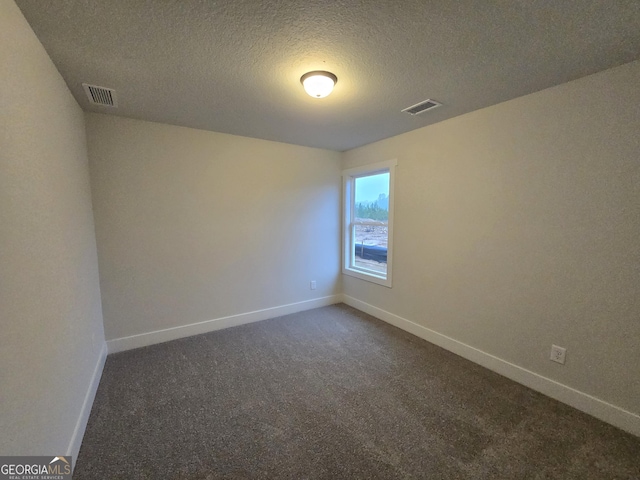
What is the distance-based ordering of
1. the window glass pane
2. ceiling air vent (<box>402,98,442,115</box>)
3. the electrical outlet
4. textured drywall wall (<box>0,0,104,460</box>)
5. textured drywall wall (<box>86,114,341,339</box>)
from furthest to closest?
1. the window glass pane
2. textured drywall wall (<box>86,114,341,339</box>)
3. ceiling air vent (<box>402,98,442,115</box>)
4. the electrical outlet
5. textured drywall wall (<box>0,0,104,460</box>)

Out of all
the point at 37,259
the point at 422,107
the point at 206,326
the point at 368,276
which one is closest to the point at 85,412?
the point at 37,259

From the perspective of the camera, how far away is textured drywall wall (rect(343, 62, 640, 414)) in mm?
1723

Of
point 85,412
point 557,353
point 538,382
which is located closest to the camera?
point 85,412

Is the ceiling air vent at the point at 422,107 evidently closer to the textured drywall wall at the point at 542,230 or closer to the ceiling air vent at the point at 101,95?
the textured drywall wall at the point at 542,230

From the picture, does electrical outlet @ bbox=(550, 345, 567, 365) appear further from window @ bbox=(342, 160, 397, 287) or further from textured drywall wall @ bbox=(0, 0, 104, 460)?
textured drywall wall @ bbox=(0, 0, 104, 460)

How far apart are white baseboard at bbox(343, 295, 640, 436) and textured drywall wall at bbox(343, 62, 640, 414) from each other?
5 cm

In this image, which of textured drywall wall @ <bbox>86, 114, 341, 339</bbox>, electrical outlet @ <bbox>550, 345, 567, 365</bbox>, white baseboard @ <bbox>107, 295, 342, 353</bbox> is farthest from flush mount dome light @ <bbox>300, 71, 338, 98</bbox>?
white baseboard @ <bbox>107, 295, 342, 353</bbox>

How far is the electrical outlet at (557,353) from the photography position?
1993 millimetres

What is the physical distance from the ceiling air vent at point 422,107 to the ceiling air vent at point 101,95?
2488 mm

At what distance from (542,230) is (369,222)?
2045 millimetres

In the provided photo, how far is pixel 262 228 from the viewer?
348 centimetres

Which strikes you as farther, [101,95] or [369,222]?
[369,222]

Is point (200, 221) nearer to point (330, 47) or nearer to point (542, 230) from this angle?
point (330, 47)

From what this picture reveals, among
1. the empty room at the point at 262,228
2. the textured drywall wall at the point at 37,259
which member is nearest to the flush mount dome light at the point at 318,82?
the empty room at the point at 262,228
